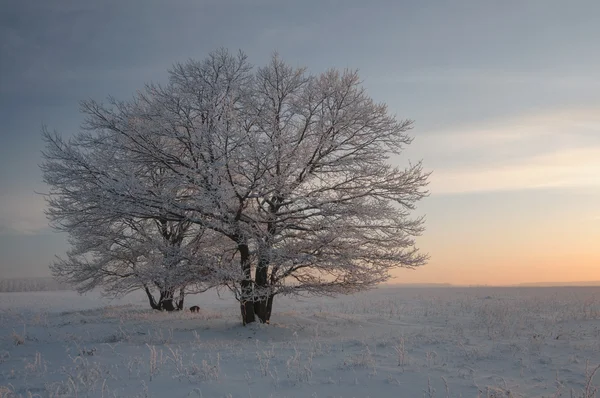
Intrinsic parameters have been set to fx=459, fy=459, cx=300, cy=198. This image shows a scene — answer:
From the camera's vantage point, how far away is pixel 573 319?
14.9m

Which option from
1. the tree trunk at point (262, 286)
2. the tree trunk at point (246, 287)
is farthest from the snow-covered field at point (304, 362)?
the tree trunk at point (262, 286)

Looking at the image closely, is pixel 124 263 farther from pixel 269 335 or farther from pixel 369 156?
pixel 369 156

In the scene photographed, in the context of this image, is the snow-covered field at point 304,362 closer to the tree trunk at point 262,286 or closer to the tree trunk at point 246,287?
the tree trunk at point 246,287

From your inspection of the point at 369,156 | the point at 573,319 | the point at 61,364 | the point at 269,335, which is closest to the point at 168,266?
the point at 269,335

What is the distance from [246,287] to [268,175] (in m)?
3.32

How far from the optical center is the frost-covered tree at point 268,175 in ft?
43.1

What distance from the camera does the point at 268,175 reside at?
13.2 m

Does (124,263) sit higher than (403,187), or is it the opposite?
(403,187)

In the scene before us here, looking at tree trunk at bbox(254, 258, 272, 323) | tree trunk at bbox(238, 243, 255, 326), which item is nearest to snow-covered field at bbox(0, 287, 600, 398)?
tree trunk at bbox(238, 243, 255, 326)

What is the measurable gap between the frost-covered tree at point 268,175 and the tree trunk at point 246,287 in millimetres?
43

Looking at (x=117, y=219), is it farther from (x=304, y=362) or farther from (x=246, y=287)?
(x=304, y=362)

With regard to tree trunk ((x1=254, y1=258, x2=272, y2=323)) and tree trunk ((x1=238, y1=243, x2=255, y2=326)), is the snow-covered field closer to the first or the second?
tree trunk ((x1=238, y1=243, x2=255, y2=326))

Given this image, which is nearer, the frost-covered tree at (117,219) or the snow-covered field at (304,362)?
the snow-covered field at (304,362)

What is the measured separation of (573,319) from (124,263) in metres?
17.7
